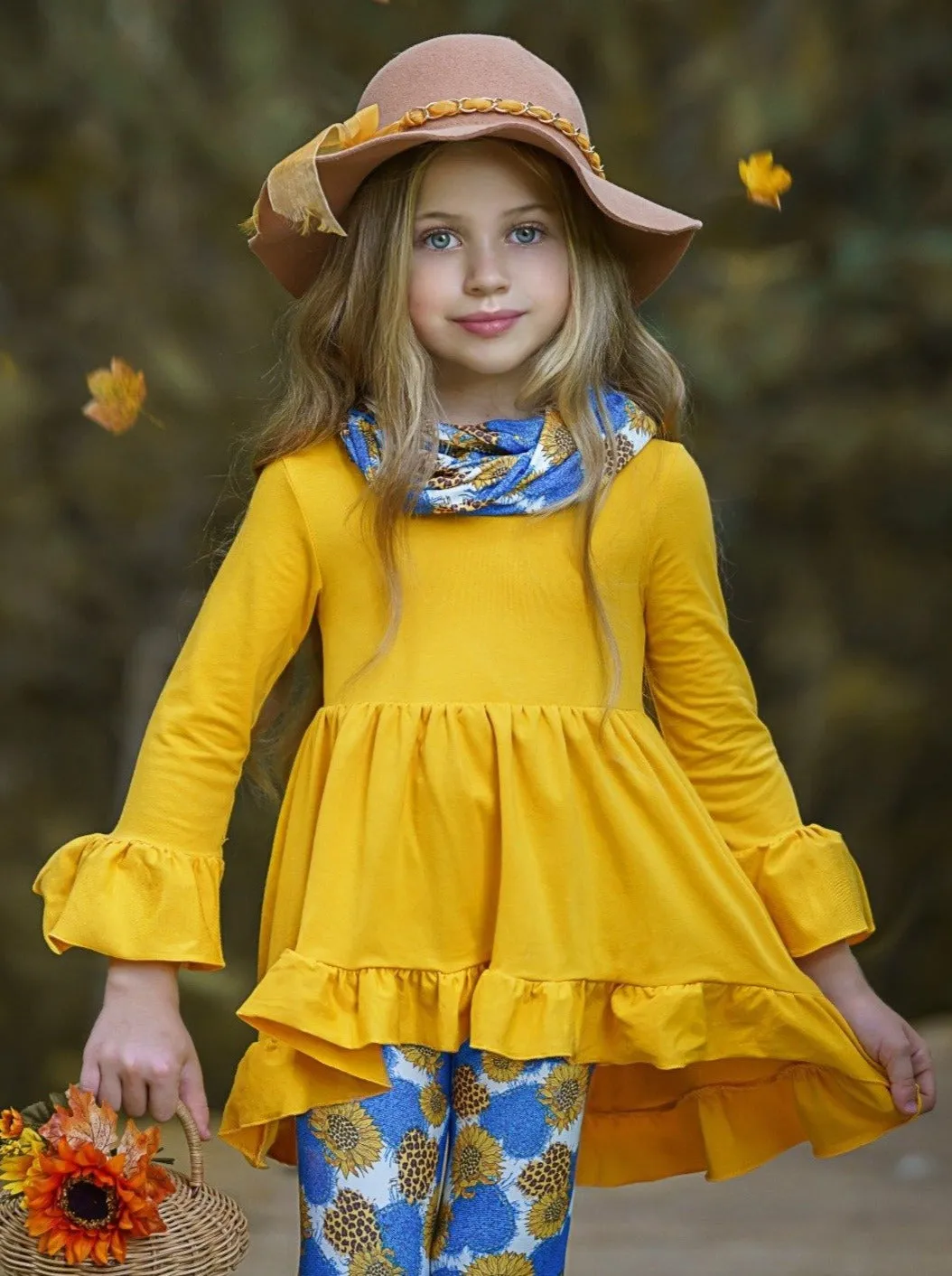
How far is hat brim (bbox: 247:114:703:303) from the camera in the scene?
1583 mm

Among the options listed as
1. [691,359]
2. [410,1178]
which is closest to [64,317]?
[691,359]

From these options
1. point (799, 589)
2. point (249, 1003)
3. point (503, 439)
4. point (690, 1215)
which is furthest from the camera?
point (799, 589)

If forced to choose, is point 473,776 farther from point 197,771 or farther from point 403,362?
point 403,362

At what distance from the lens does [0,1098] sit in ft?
10.8

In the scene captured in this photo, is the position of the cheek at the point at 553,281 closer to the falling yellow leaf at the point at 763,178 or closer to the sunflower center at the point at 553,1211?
the sunflower center at the point at 553,1211

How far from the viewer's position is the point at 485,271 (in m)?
1.59

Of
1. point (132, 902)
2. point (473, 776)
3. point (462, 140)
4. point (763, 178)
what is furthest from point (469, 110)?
point (763, 178)

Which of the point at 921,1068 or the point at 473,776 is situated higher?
the point at 473,776

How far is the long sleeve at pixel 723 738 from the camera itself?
167 cm

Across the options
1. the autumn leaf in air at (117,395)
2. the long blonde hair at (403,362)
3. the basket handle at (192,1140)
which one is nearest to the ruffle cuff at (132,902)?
the basket handle at (192,1140)

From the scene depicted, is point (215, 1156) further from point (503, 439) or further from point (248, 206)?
point (503, 439)

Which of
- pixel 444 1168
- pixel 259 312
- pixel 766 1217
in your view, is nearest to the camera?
pixel 444 1168

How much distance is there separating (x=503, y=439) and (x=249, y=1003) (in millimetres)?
502

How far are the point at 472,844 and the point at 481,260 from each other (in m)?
0.48
